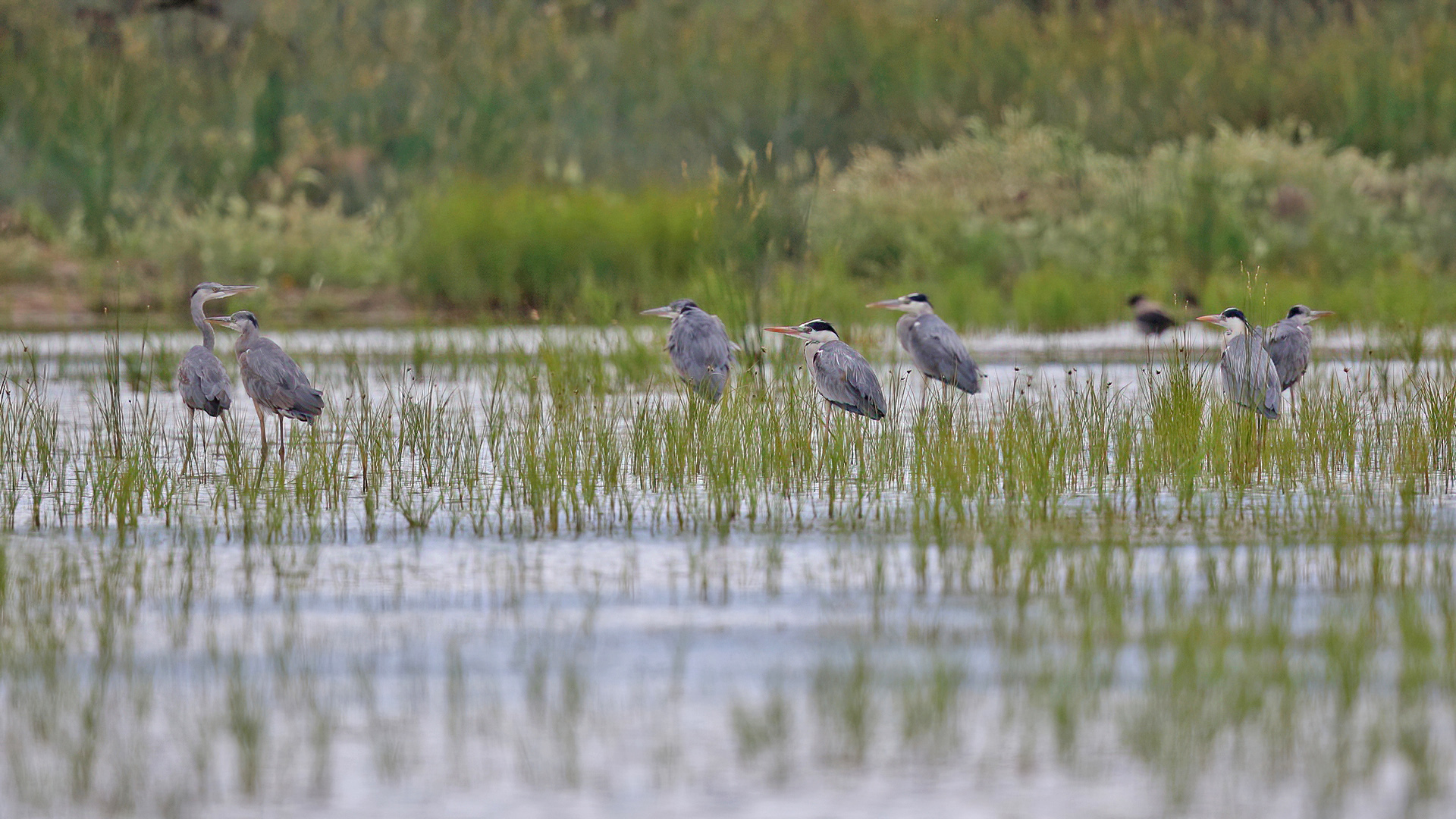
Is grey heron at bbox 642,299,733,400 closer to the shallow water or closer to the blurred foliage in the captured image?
the shallow water

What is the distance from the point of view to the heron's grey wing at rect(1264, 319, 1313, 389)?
309 inches

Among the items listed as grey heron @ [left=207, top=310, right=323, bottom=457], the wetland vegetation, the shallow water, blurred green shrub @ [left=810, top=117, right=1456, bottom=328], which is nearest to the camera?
the shallow water

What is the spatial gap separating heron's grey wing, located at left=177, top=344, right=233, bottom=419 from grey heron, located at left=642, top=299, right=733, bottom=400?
196 centimetres

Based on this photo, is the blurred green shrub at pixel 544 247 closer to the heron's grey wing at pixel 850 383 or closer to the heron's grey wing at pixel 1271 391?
the heron's grey wing at pixel 850 383

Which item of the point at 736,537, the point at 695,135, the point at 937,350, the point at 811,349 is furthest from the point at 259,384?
the point at 695,135

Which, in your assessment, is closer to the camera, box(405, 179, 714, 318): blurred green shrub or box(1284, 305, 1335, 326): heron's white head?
box(1284, 305, 1335, 326): heron's white head

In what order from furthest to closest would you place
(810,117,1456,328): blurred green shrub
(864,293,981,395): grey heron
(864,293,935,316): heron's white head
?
(810,117,1456,328): blurred green shrub
(864,293,935,316): heron's white head
(864,293,981,395): grey heron

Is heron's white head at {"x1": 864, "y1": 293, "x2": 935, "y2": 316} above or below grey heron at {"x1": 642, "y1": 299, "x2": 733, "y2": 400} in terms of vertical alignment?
above

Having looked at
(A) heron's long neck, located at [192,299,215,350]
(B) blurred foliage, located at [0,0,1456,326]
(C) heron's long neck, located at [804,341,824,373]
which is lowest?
(C) heron's long neck, located at [804,341,824,373]

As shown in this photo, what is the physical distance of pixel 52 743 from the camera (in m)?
3.56

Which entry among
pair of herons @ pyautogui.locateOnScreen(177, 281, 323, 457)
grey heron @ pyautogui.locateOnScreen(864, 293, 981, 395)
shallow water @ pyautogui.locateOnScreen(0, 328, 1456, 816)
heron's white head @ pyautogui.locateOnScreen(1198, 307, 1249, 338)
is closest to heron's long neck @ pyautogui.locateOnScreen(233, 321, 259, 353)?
pair of herons @ pyautogui.locateOnScreen(177, 281, 323, 457)

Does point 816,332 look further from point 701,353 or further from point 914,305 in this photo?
point 914,305

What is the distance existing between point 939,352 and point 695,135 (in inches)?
515

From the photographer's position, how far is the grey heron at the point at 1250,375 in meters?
7.06
